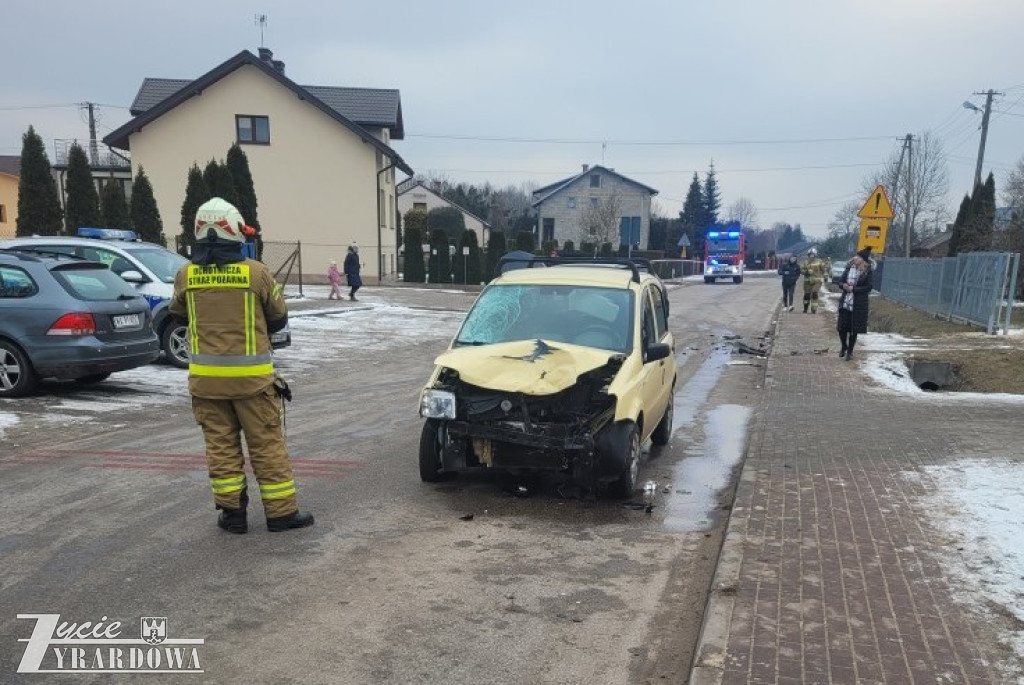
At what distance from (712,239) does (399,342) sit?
120 feet

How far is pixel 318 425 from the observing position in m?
8.48

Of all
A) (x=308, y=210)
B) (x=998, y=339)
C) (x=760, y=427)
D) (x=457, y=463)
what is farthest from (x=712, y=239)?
(x=457, y=463)

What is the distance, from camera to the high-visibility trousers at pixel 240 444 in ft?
16.1

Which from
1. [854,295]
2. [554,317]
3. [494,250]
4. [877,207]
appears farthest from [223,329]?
[494,250]

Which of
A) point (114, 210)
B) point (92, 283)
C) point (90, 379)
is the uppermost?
point (114, 210)

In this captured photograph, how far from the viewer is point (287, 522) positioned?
16.7 feet

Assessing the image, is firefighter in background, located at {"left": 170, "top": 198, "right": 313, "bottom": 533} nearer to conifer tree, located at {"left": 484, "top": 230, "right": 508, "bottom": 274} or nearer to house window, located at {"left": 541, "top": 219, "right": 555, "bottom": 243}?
conifer tree, located at {"left": 484, "top": 230, "right": 508, "bottom": 274}

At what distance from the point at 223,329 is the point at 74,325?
504 cm

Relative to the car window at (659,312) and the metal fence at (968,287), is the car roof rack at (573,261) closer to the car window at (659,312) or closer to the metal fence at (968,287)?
the car window at (659,312)

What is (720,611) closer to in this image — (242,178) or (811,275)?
(811,275)

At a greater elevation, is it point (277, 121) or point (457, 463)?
point (277, 121)

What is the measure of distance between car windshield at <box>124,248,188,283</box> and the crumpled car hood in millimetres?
7407

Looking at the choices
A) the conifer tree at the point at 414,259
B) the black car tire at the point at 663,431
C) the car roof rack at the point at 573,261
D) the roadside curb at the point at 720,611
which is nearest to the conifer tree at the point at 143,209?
the conifer tree at the point at 414,259

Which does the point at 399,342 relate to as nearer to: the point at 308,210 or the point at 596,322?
the point at 596,322
